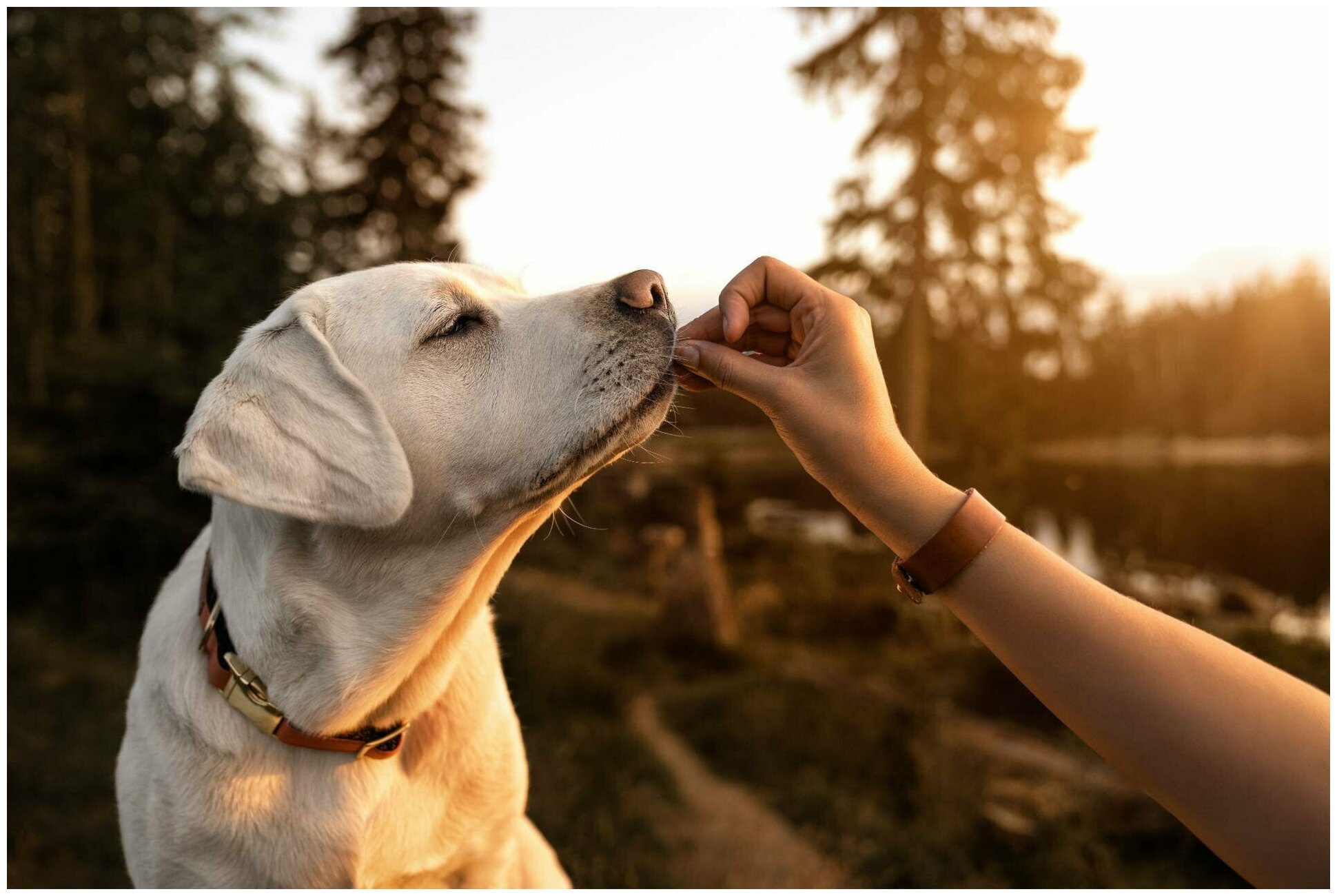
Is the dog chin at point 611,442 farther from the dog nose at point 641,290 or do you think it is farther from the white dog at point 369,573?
the dog nose at point 641,290

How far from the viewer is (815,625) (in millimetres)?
11281

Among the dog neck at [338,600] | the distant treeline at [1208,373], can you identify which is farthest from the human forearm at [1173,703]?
the distant treeline at [1208,373]

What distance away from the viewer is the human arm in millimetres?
1156

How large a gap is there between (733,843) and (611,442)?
5.13 metres

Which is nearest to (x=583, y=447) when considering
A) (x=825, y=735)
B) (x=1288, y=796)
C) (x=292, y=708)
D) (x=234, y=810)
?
(x=292, y=708)

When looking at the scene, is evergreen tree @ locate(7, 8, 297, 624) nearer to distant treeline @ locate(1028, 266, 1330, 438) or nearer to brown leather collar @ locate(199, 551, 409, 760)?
brown leather collar @ locate(199, 551, 409, 760)

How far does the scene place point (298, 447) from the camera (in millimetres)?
1881

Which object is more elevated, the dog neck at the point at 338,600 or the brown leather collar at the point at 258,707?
the dog neck at the point at 338,600

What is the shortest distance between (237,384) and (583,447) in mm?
808

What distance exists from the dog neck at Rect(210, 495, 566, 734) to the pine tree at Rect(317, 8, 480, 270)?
10.3 metres

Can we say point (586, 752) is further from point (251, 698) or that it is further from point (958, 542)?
point (958, 542)

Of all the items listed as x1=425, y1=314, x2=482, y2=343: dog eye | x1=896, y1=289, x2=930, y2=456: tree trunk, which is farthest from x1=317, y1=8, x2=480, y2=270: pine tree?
x1=425, y1=314, x2=482, y2=343: dog eye

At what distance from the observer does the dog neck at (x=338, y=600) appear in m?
2.14

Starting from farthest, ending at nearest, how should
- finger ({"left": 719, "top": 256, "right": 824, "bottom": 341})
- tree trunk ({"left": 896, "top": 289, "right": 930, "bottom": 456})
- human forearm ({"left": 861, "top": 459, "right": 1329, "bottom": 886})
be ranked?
tree trunk ({"left": 896, "top": 289, "right": 930, "bottom": 456}) → finger ({"left": 719, "top": 256, "right": 824, "bottom": 341}) → human forearm ({"left": 861, "top": 459, "right": 1329, "bottom": 886})
